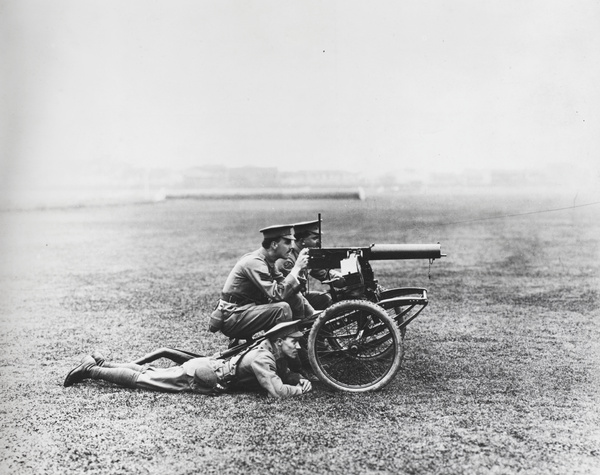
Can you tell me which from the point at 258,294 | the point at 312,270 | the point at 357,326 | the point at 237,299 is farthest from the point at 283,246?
the point at 357,326

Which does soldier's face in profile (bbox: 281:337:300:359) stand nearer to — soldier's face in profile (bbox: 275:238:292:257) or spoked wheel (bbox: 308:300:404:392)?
spoked wheel (bbox: 308:300:404:392)

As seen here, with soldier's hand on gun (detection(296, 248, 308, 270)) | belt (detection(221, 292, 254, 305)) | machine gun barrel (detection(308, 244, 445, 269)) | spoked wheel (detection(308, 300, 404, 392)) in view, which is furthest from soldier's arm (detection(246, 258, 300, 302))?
spoked wheel (detection(308, 300, 404, 392))

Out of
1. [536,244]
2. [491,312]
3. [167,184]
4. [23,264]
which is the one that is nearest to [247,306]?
[491,312]

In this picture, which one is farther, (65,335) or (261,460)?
(65,335)

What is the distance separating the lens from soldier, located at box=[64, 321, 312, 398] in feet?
16.6

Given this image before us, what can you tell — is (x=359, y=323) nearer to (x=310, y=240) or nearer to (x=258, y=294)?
(x=258, y=294)

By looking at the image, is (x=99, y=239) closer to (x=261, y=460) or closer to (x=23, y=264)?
(x=23, y=264)

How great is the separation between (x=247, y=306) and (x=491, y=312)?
4.31 m

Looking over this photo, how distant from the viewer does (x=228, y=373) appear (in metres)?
5.13

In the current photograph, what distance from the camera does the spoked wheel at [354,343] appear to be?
5.00 m

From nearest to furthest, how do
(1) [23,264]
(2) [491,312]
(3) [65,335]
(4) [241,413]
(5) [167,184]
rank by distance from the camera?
1. (4) [241,413]
2. (3) [65,335]
3. (2) [491,312]
4. (1) [23,264]
5. (5) [167,184]

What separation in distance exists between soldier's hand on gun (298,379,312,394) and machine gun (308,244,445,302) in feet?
2.88

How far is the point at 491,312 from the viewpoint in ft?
28.2

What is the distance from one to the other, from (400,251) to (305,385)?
59.9 inches
